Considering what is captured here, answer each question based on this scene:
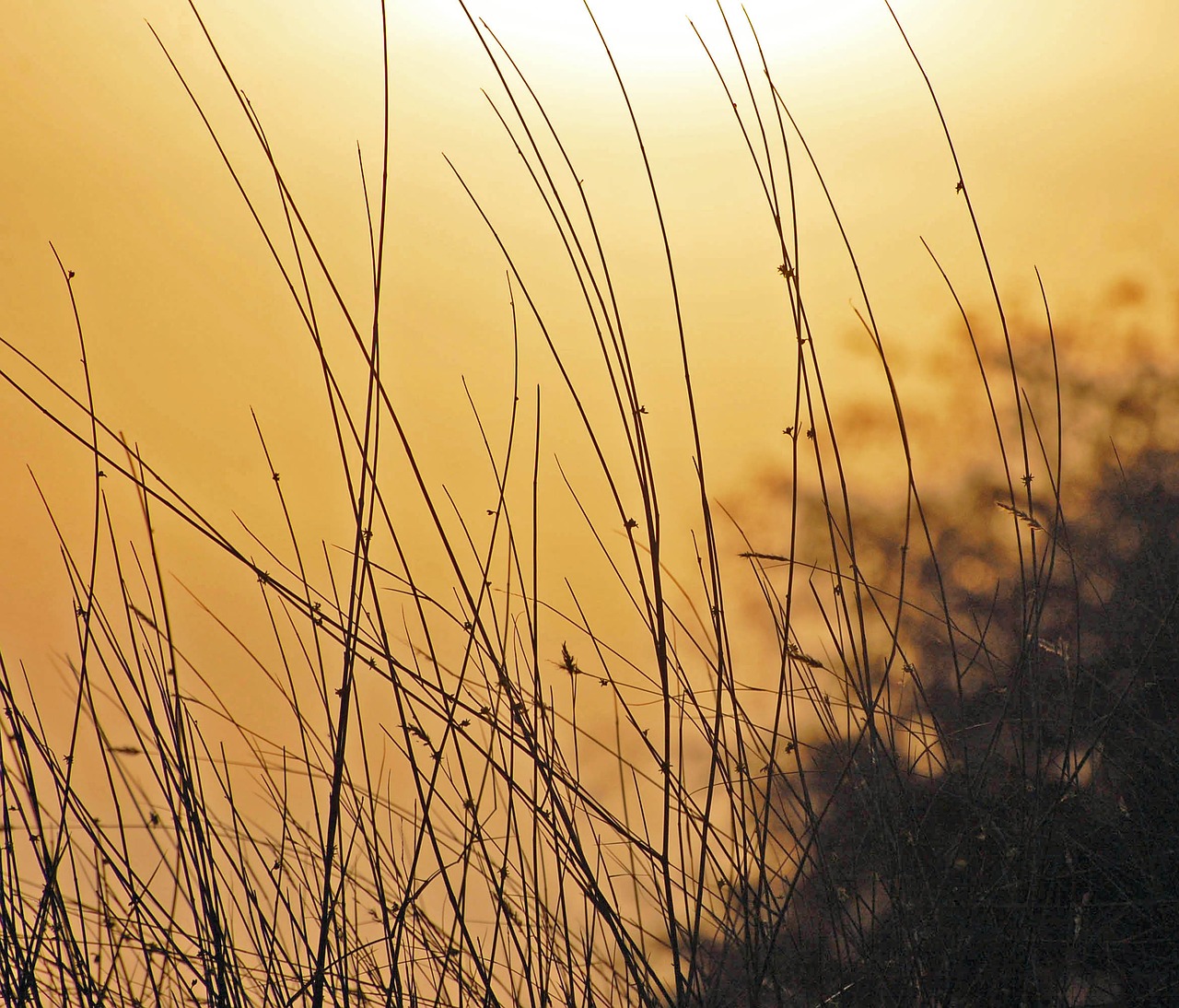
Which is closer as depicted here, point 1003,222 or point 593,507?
point 593,507

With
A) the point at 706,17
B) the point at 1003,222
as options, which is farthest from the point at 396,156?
the point at 1003,222

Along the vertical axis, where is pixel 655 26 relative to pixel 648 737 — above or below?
above

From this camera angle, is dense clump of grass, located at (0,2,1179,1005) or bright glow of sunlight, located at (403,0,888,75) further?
bright glow of sunlight, located at (403,0,888,75)

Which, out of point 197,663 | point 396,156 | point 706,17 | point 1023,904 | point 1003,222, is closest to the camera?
point 1023,904

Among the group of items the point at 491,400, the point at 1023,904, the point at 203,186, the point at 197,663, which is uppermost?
the point at 203,186

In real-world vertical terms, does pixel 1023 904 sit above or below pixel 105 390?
below

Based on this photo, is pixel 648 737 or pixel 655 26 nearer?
pixel 648 737

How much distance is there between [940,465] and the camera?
6.29ft

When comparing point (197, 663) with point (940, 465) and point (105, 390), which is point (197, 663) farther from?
point (940, 465)

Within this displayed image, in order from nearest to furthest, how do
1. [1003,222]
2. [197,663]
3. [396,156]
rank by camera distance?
[197,663] < [396,156] < [1003,222]

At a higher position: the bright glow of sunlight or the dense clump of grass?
the bright glow of sunlight

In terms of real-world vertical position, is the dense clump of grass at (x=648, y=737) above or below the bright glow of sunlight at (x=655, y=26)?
below

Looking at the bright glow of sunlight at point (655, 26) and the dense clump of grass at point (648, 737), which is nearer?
the dense clump of grass at point (648, 737)

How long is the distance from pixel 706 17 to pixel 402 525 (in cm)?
94
